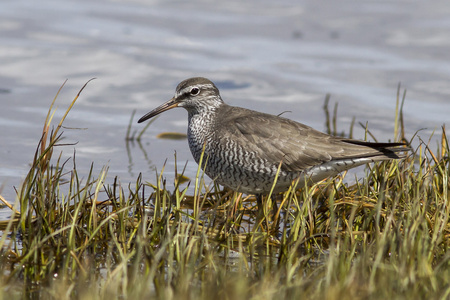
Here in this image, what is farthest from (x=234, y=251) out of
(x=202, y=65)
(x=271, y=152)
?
(x=202, y=65)

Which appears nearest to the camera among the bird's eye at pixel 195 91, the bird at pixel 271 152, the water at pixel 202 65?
the bird at pixel 271 152

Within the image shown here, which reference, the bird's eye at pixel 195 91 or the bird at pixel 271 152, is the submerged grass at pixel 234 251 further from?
the bird's eye at pixel 195 91

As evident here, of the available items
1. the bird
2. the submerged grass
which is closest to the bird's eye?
the bird

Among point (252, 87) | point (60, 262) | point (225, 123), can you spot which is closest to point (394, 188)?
point (225, 123)

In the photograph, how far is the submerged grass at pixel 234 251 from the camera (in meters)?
4.98

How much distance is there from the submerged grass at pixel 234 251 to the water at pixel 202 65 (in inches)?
126

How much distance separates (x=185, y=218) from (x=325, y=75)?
6.65 meters

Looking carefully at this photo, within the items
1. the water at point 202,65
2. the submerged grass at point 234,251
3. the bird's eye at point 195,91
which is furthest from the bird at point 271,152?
the water at point 202,65

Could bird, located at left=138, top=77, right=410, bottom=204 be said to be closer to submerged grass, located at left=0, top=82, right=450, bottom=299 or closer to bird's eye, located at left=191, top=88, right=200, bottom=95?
submerged grass, located at left=0, top=82, right=450, bottom=299

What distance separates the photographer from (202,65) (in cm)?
1315

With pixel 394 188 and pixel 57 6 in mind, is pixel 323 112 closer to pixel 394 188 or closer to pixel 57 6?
pixel 394 188

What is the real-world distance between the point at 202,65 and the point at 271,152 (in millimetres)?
5902

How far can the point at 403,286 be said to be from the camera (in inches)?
196

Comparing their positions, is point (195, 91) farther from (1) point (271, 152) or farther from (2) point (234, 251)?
(2) point (234, 251)
